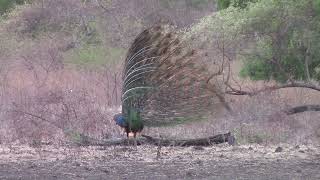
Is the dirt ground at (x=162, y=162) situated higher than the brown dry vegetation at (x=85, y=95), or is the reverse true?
the brown dry vegetation at (x=85, y=95)

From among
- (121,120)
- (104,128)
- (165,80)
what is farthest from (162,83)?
(104,128)

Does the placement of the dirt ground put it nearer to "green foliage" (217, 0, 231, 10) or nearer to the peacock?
the peacock

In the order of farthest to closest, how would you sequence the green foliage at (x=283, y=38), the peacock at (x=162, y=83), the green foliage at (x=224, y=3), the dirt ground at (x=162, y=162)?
1. the green foliage at (x=224, y=3)
2. the green foliage at (x=283, y=38)
3. the peacock at (x=162, y=83)
4. the dirt ground at (x=162, y=162)

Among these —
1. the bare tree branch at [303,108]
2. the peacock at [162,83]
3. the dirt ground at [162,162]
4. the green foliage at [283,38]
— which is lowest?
the dirt ground at [162,162]

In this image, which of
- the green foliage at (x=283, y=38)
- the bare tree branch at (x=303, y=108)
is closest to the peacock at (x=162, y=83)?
the bare tree branch at (x=303, y=108)

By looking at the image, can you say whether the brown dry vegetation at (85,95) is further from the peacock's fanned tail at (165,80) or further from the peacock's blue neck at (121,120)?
the peacock's fanned tail at (165,80)

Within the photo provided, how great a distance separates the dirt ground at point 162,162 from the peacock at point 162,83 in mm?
610

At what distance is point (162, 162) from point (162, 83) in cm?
199

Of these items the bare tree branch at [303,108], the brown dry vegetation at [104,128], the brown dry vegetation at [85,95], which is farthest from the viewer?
the bare tree branch at [303,108]

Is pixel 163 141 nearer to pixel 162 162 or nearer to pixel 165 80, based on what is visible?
pixel 165 80

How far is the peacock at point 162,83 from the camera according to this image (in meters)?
11.7

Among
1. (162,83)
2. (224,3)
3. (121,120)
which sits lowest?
(121,120)

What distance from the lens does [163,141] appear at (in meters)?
12.0

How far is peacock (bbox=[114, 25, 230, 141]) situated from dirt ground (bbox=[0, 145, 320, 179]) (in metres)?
0.61
